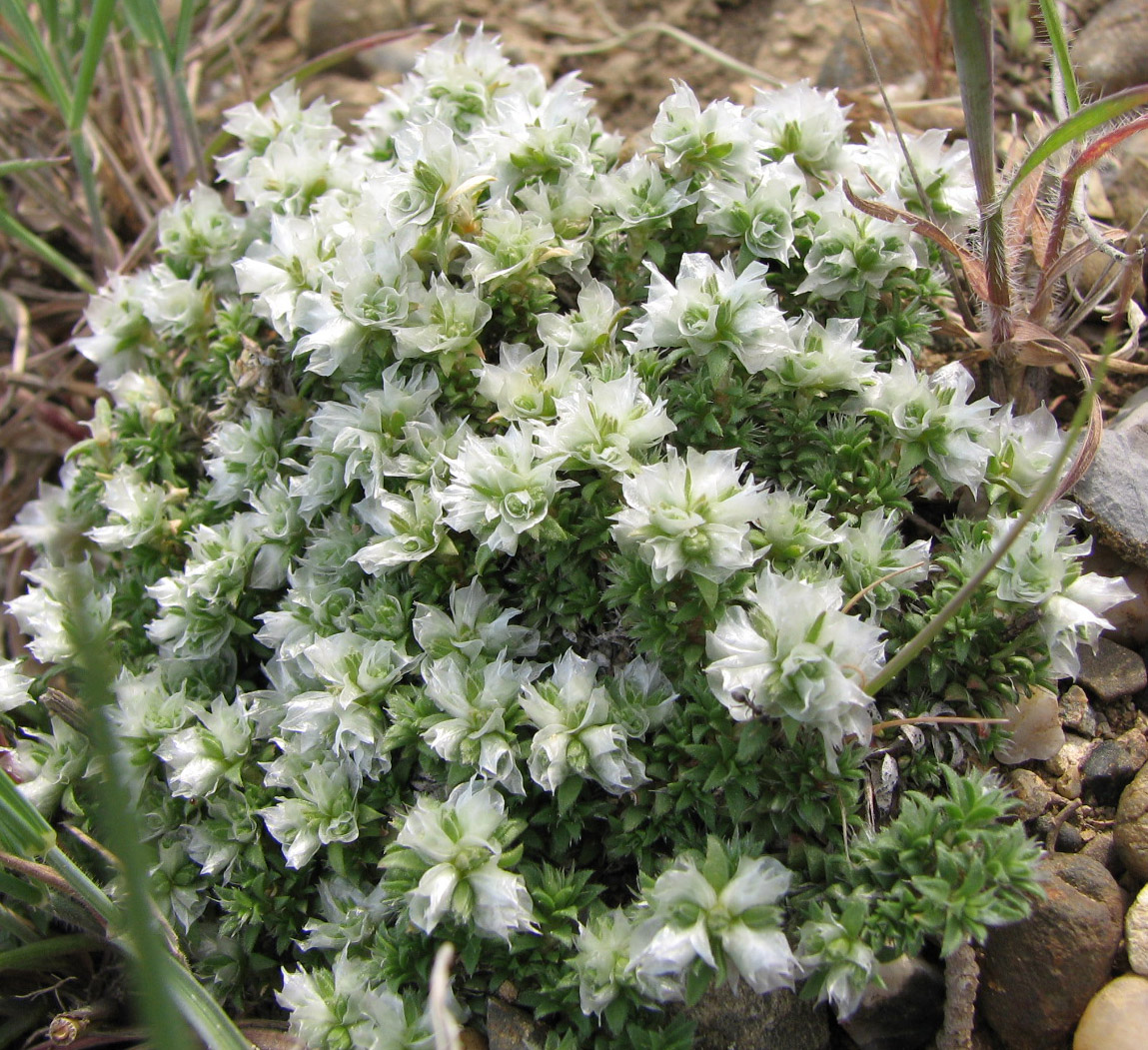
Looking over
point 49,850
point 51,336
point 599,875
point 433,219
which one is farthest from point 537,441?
point 51,336

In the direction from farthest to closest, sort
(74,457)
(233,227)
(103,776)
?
Answer: 1. (74,457)
2. (233,227)
3. (103,776)

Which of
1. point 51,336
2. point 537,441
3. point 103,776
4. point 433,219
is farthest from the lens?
point 51,336

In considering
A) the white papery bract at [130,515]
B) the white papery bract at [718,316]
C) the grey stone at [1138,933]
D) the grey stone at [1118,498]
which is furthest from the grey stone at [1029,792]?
the white papery bract at [130,515]

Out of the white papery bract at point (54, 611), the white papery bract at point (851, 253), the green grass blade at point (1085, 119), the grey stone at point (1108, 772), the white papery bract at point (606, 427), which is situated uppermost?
the green grass blade at point (1085, 119)

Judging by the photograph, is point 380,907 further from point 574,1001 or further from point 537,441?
point 537,441

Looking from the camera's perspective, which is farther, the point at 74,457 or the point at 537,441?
the point at 74,457

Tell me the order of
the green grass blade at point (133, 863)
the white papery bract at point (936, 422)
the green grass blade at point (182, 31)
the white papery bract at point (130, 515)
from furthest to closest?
the green grass blade at point (182, 31), the white papery bract at point (130, 515), the white papery bract at point (936, 422), the green grass blade at point (133, 863)

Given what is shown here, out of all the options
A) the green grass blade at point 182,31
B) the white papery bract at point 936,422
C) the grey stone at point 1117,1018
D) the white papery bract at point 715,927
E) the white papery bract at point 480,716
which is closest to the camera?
the white papery bract at point 715,927

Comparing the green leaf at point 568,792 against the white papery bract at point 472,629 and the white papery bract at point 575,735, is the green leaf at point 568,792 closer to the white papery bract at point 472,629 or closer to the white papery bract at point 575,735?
the white papery bract at point 575,735
